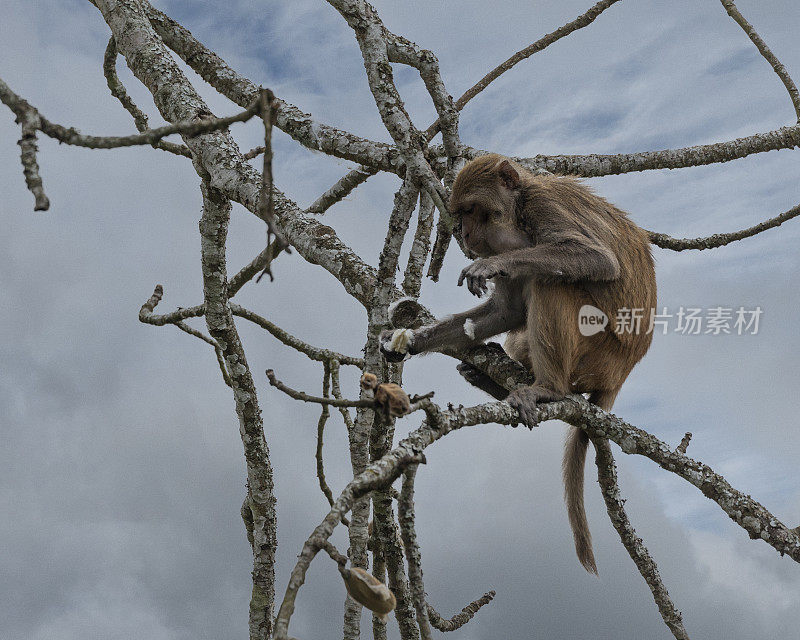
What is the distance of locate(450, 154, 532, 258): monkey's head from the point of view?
17.3 ft

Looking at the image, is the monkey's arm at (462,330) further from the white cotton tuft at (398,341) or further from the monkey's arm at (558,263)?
the monkey's arm at (558,263)

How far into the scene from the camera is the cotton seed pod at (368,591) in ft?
7.36

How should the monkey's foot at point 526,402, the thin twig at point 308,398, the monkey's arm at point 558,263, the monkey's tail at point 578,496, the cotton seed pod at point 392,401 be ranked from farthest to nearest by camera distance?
Answer: the monkey's tail at point 578,496 → the monkey's arm at point 558,263 → the monkey's foot at point 526,402 → the cotton seed pod at point 392,401 → the thin twig at point 308,398

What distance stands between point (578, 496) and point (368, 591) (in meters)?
3.31

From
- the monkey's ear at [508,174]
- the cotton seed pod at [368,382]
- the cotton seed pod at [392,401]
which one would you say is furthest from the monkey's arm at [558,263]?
the cotton seed pod at [392,401]

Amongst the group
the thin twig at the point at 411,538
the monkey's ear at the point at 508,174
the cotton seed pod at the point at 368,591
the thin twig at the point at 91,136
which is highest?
the monkey's ear at the point at 508,174

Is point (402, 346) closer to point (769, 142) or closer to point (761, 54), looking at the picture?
point (769, 142)

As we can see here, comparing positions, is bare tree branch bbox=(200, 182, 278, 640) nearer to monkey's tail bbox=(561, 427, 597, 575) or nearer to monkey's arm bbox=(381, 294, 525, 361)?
monkey's arm bbox=(381, 294, 525, 361)

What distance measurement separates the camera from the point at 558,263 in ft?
15.8

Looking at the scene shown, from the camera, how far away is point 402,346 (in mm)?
4617

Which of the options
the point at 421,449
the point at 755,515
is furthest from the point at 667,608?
the point at 421,449

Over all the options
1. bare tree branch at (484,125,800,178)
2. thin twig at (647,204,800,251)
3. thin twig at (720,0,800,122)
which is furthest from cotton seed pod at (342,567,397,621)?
thin twig at (720,0,800,122)

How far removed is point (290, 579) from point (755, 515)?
2999mm

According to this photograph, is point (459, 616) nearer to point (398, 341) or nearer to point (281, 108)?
point (398, 341)
